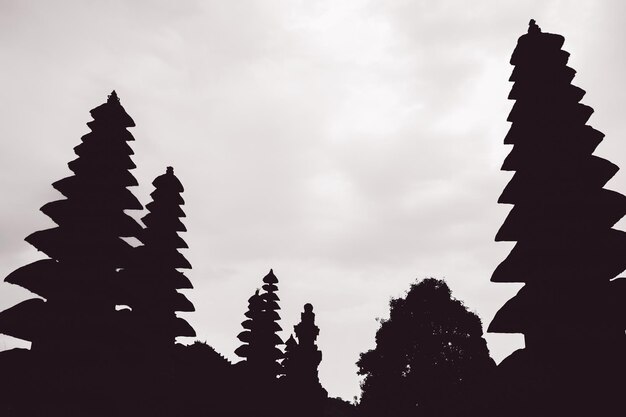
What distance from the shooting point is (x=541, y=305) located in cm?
945

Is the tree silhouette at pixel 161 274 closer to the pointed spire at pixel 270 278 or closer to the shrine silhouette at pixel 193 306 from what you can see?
the shrine silhouette at pixel 193 306

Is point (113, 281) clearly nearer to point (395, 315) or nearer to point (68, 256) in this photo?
point (68, 256)

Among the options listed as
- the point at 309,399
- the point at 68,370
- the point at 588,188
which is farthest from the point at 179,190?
the point at 588,188

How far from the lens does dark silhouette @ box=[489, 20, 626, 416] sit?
873 cm

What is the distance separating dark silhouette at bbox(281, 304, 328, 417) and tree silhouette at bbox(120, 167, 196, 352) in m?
4.23

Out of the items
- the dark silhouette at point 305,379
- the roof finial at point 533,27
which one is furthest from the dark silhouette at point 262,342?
the roof finial at point 533,27

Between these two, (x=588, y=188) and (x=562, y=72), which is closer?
(x=588, y=188)

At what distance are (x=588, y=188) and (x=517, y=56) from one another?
442 cm

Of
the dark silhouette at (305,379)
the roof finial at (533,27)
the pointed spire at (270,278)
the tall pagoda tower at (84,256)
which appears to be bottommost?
the dark silhouette at (305,379)

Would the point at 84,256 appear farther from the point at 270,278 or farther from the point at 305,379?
the point at 270,278

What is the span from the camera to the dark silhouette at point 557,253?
8734mm

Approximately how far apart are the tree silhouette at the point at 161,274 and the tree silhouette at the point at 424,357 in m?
16.9

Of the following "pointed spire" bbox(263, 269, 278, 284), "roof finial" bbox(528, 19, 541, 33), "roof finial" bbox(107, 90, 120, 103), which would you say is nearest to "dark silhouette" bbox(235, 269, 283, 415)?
"pointed spire" bbox(263, 269, 278, 284)

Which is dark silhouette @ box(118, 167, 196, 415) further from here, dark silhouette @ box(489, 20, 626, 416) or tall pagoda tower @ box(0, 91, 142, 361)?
dark silhouette @ box(489, 20, 626, 416)
